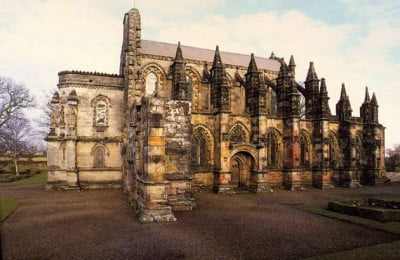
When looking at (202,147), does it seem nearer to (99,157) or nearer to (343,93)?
(99,157)

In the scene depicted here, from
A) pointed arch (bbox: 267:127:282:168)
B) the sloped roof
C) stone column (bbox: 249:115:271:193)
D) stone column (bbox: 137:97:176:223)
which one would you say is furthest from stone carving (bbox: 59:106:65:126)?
pointed arch (bbox: 267:127:282:168)

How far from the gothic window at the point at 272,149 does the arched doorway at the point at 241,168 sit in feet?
8.89

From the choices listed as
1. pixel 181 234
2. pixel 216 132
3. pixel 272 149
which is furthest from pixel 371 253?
pixel 272 149

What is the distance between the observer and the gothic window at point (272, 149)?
26656 millimetres

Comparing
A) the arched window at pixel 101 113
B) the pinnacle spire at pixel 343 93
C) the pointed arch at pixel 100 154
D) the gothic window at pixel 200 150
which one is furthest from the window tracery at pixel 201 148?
the pinnacle spire at pixel 343 93

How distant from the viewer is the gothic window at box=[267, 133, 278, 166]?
26.7 meters

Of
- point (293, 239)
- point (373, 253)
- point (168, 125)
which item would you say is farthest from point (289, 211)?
point (168, 125)

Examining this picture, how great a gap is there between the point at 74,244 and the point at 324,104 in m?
24.4

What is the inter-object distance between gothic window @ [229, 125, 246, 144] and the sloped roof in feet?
37.0

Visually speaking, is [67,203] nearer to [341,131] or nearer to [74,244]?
[74,244]

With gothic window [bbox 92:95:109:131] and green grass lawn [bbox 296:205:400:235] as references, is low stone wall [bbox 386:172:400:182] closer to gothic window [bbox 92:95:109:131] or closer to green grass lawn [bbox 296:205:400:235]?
green grass lawn [bbox 296:205:400:235]

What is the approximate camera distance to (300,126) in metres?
27.6

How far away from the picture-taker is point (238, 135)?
83.7 ft

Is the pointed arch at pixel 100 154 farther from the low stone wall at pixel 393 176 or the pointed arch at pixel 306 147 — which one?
the low stone wall at pixel 393 176
